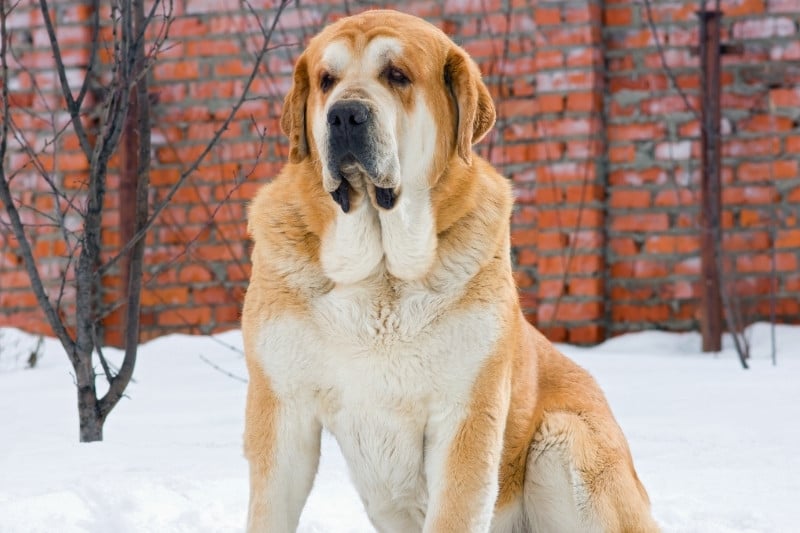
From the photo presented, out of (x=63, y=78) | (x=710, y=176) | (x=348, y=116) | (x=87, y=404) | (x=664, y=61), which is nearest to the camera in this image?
(x=348, y=116)

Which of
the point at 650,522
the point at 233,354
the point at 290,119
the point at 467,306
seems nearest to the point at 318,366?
the point at 467,306

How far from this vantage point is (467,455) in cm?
262

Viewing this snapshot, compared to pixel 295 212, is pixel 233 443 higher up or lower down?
lower down

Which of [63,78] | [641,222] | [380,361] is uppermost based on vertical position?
[63,78]

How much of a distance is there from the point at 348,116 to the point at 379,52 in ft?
0.65

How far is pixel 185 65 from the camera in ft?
23.4

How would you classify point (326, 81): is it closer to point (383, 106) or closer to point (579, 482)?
point (383, 106)

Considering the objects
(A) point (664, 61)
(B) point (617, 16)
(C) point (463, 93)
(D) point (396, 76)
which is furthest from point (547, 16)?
(D) point (396, 76)

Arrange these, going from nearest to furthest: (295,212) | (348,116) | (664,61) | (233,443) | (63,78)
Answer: (348,116)
(295,212)
(63,78)
(233,443)
(664,61)

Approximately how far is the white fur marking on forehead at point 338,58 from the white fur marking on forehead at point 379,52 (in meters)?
0.04

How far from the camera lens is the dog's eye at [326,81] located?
8.75ft

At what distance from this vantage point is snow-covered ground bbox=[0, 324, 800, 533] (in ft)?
10.7

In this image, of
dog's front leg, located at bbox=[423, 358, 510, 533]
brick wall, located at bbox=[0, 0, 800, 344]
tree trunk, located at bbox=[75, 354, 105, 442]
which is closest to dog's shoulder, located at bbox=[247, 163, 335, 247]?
dog's front leg, located at bbox=[423, 358, 510, 533]

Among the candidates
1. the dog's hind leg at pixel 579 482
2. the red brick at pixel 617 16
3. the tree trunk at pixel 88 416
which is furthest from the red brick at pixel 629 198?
the dog's hind leg at pixel 579 482
